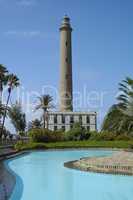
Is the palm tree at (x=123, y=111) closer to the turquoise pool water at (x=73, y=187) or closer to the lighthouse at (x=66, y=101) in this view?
the turquoise pool water at (x=73, y=187)

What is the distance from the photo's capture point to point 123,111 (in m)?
28.4

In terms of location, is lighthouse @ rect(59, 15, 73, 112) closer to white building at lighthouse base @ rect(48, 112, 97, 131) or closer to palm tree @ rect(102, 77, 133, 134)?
white building at lighthouse base @ rect(48, 112, 97, 131)

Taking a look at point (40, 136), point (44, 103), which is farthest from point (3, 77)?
point (44, 103)

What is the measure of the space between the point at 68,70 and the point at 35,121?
12.5 m

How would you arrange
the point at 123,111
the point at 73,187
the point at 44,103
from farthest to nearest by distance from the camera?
the point at 44,103
the point at 123,111
the point at 73,187

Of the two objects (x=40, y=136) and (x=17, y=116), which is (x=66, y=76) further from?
(x=40, y=136)

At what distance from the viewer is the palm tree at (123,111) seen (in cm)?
2823

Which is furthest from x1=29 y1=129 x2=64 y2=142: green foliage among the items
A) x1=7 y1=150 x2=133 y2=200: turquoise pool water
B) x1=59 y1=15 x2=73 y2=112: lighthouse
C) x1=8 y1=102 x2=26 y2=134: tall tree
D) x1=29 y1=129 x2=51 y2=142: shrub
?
x1=59 y1=15 x2=73 y2=112: lighthouse

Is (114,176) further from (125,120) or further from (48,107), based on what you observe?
(48,107)

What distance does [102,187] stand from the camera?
12.1 metres

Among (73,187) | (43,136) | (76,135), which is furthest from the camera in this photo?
(76,135)

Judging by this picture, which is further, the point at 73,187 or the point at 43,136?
the point at 43,136

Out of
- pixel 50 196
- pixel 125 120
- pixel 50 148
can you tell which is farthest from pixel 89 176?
pixel 50 148

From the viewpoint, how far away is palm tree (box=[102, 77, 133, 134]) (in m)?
28.2
